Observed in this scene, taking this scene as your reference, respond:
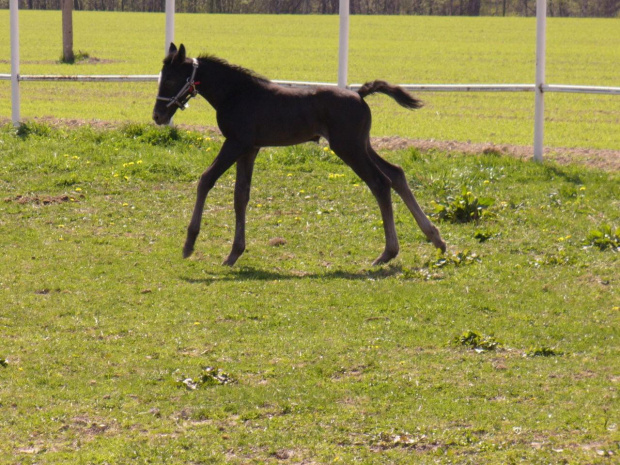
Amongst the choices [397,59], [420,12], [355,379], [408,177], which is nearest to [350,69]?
[397,59]

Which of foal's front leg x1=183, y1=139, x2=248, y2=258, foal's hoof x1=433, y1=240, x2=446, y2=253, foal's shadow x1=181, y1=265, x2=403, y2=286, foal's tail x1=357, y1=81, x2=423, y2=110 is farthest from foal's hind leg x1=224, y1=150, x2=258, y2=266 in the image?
foal's hoof x1=433, y1=240, x2=446, y2=253

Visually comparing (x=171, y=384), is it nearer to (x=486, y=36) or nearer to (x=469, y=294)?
(x=469, y=294)

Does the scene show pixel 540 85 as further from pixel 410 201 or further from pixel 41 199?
pixel 41 199

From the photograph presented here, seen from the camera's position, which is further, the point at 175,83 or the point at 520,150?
the point at 520,150

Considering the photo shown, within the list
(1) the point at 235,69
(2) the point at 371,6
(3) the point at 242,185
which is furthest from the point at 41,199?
(2) the point at 371,6

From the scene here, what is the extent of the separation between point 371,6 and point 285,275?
51790 mm

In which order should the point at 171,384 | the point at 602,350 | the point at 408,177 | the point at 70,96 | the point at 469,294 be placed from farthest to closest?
the point at 70,96 → the point at 408,177 → the point at 469,294 → the point at 602,350 → the point at 171,384

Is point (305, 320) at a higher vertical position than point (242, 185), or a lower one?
lower

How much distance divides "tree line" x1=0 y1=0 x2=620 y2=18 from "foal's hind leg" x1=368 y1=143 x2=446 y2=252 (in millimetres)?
44579

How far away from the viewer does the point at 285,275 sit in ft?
28.5

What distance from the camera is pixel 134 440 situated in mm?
5246

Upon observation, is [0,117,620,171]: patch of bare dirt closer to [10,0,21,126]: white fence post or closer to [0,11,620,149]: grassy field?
[0,11,620,149]: grassy field

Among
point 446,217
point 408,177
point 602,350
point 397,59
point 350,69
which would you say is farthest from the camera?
point 397,59

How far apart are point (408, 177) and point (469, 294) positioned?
13.4 feet
